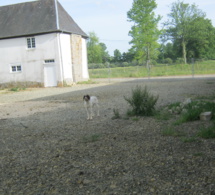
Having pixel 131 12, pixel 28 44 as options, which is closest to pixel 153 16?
pixel 131 12

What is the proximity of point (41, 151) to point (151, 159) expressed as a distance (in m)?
2.40

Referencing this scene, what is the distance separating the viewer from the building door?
85.7 feet

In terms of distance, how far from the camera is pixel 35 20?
87.9 ft

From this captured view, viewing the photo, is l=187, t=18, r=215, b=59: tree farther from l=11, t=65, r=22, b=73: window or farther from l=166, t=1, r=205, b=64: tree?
l=11, t=65, r=22, b=73: window

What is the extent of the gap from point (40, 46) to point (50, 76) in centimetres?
317

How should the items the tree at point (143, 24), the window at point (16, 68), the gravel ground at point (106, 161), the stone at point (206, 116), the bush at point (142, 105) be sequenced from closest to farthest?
the gravel ground at point (106, 161)
the stone at point (206, 116)
the bush at point (142, 105)
the window at point (16, 68)
the tree at point (143, 24)

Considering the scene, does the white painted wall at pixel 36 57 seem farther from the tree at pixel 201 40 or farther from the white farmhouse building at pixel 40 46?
the tree at pixel 201 40

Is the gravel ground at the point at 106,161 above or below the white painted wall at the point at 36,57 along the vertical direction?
below

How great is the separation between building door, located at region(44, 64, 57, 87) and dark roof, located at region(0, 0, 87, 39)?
3499mm

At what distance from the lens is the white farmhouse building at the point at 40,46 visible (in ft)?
84.7

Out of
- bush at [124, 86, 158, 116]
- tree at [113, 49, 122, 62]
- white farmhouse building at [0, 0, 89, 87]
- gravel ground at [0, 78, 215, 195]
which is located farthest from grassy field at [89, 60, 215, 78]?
tree at [113, 49, 122, 62]

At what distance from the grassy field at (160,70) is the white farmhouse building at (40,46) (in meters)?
6.07

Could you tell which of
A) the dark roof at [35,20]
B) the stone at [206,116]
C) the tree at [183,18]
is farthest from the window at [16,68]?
the tree at [183,18]

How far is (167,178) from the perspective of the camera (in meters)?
3.83
